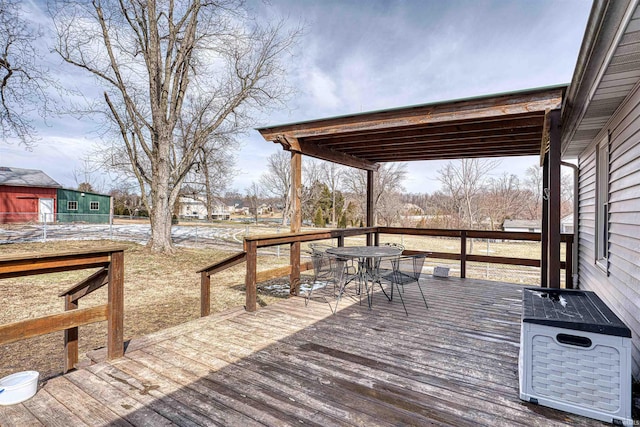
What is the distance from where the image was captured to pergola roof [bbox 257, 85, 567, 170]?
3527 mm

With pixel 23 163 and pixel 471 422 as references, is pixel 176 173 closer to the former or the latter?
pixel 471 422

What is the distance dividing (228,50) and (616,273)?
11.8 meters

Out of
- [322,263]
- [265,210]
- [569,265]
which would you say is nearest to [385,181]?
[569,265]

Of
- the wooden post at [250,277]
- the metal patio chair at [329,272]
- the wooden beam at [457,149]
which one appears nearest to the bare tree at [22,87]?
the wooden beam at [457,149]

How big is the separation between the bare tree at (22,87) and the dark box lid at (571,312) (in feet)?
42.3

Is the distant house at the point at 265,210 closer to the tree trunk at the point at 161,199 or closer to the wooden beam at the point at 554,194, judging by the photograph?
the tree trunk at the point at 161,199

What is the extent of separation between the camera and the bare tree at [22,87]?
9477 millimetres

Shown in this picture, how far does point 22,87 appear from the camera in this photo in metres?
9.84

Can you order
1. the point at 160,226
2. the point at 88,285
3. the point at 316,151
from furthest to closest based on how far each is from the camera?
1. the point at 160,226
2. the point at 316,151
3. the point at 88,285

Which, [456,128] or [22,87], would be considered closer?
[456,128]

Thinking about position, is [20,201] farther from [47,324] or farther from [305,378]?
[305,378]

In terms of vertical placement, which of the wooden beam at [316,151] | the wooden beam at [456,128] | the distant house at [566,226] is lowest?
the distant house at [566,226]

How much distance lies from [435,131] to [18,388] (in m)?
4.91

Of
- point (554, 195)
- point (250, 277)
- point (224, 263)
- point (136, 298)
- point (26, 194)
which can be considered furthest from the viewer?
point (26, 194)
